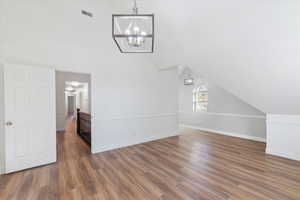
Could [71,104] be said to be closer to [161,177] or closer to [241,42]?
[161,177]

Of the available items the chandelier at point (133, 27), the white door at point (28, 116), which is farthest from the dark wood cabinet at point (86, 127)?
the chandelier at point (133, 27)

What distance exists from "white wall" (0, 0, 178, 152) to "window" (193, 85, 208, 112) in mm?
1922

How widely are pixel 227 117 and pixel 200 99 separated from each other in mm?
1497

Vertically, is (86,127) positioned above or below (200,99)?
below

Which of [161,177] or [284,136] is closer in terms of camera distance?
[161,177]

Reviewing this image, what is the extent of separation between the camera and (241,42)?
7.61 feet

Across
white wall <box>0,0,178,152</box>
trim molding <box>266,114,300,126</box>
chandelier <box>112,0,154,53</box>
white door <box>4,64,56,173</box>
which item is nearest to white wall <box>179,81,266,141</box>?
trim molding <box>266,114,300,126</box>

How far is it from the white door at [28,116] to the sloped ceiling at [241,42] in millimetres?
2704

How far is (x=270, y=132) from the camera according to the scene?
3414 millimetres

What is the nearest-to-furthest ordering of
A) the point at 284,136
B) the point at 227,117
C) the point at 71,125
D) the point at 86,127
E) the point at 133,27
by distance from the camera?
the point at 133,27 < the point at 284,136 < the point at 86,127 < the point at 227,117 < the point at 71,125

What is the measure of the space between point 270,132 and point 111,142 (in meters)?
4.16

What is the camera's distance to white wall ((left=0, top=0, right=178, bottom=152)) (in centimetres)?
281

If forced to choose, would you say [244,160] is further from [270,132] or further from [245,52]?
[245,52]

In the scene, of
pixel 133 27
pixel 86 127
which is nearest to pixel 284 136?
pixel 133 27
